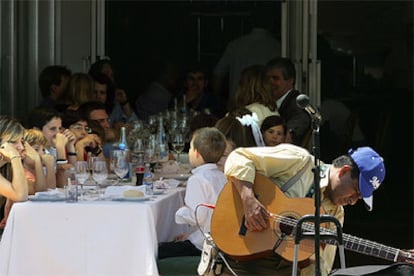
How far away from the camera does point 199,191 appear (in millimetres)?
4859

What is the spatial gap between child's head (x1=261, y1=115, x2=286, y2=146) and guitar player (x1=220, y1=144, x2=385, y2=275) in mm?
1832

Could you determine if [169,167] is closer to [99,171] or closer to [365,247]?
[99,171]

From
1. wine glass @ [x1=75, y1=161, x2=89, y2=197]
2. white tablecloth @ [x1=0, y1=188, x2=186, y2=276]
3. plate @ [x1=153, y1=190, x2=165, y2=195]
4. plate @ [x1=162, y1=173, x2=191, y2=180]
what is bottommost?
white tablecloth @ [x1=0, y1=188, x2=186, y2=276]

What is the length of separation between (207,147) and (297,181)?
88 centimetres

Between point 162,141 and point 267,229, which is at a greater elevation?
point 162,141

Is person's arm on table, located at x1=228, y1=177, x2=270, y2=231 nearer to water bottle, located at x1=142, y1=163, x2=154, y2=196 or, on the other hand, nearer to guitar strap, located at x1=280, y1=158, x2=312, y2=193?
guitar strap, located at x1=280, y1=158, x2=312, y2=193

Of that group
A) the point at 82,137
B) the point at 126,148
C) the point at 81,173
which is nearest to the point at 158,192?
the point at 81,173

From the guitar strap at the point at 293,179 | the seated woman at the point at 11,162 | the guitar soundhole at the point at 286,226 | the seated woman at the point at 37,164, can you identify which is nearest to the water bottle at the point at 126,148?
the seated woman at the point at 37,164

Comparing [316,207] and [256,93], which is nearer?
[316,207]

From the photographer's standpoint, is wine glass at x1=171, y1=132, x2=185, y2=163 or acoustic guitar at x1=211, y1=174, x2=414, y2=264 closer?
acoustic guitar at x1=211, y1=174, x2=414, y2=264

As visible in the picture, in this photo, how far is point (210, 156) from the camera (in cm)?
505

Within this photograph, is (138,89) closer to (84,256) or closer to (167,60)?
(167,60)

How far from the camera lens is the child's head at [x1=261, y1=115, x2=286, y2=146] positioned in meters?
6.20

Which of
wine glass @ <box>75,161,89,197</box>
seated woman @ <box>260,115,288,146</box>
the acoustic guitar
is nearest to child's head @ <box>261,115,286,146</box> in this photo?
seated woman @ <box>260,115,288,146</box>
